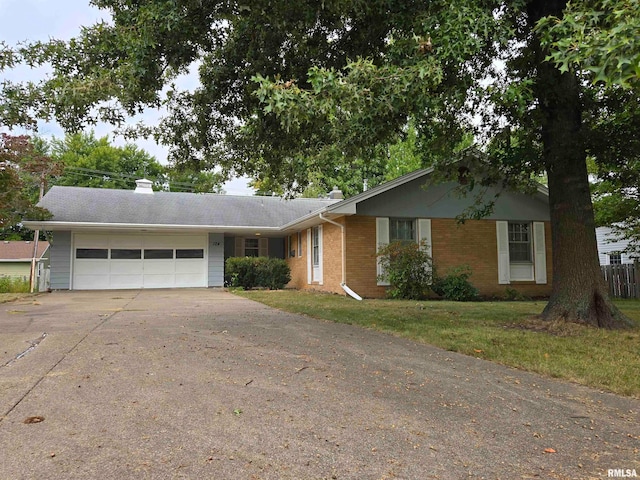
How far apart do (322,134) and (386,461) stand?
7.31 m

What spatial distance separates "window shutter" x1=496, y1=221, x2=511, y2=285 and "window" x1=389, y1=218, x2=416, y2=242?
304cm

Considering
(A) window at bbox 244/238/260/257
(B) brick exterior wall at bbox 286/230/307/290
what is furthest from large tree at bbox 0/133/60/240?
(B) brick exterior wall at bbox 286/230/307/290

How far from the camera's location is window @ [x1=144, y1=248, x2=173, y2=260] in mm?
18578

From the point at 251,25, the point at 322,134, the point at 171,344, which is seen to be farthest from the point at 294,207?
the point at 171,344

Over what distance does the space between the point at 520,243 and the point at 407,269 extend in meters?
→ 5.17

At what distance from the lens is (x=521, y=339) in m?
6.42

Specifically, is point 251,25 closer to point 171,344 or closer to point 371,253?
point 171,344

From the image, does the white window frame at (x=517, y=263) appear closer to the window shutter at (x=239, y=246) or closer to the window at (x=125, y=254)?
the window shutter at (x=239, y=246)

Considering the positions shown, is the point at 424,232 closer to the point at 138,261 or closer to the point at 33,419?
the point at 138,261

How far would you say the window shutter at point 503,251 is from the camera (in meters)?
15.0

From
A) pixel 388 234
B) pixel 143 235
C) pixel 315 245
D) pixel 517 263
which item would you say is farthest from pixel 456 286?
pixel 143 235

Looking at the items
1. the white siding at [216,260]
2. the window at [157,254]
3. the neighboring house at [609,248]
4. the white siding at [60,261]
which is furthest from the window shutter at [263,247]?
the neighboring house at [609,248]

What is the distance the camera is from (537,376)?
4.58 m

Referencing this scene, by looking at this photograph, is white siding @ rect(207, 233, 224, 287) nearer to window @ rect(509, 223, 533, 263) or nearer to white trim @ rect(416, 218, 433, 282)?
white trim @ rect(416, 218, 433, 282)
